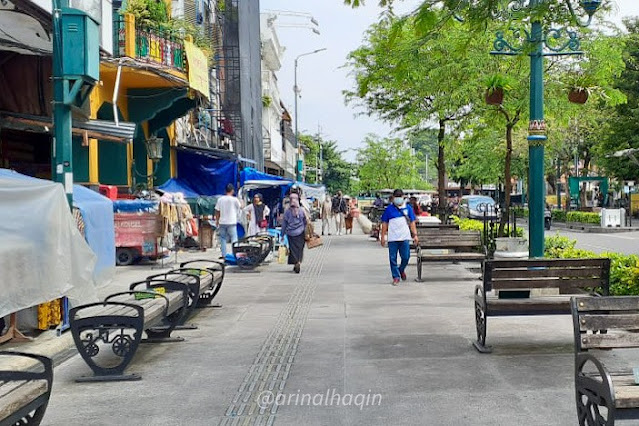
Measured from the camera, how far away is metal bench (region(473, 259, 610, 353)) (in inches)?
323

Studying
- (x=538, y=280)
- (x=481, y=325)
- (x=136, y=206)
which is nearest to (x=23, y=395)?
(x=481, y=325)

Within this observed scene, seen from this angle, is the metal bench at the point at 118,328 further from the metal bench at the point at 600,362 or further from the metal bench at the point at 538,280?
the metal bench at the point at 600,362

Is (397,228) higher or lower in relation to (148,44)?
lower

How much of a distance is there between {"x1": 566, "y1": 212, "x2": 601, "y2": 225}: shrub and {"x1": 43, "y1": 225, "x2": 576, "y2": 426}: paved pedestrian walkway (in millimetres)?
27171

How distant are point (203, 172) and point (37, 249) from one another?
20.0 meters

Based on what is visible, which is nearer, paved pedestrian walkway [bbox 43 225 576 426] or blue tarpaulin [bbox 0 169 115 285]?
paved pedestrian walkway [bbox 43 225 576 426]

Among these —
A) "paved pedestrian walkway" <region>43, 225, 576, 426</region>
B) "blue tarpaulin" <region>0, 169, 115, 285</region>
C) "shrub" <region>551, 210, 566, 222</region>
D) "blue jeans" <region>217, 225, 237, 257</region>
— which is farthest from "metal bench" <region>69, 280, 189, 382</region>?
"shrub" <region>551, 210, 566, 222</region>

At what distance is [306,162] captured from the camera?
352 ft

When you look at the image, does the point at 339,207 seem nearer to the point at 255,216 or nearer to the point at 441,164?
the point at 441,164

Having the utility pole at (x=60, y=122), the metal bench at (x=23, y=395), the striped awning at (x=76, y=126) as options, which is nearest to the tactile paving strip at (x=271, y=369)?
the metal bench at (x=23, y=395)

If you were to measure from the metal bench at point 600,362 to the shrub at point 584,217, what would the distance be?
33.1 meters

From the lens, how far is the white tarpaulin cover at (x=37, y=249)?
696cm

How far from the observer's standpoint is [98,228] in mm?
10672

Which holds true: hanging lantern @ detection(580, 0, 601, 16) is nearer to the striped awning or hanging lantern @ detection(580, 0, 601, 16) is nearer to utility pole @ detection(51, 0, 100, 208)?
utility pole @ detection(51, 0, 100, 208)
